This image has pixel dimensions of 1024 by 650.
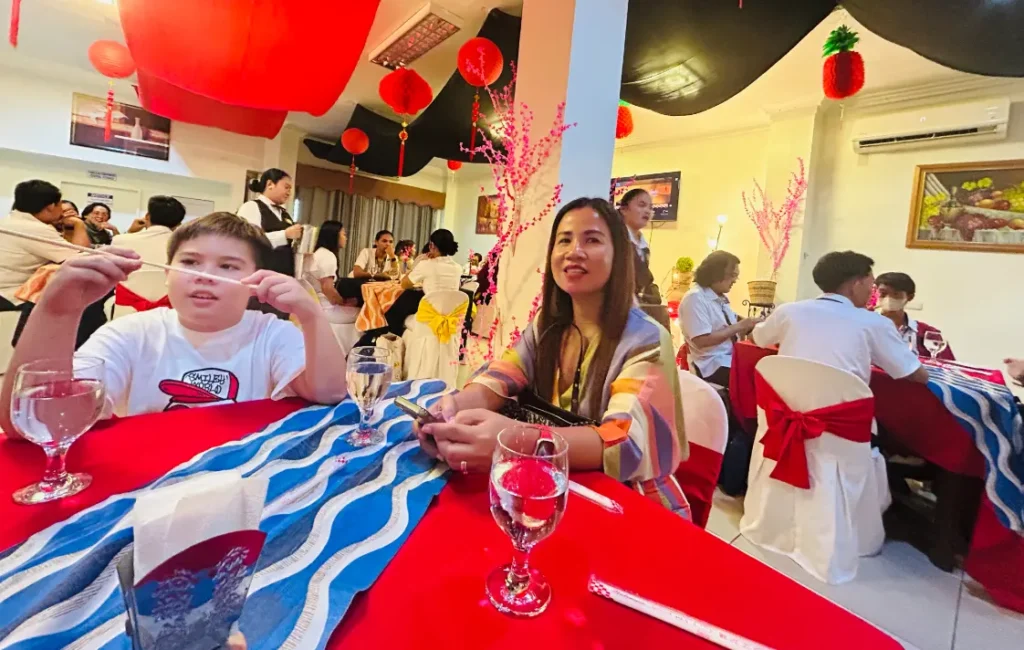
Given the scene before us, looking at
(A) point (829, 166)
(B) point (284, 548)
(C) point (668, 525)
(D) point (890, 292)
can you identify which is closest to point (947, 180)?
(A) point (829, 166)

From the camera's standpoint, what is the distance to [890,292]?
284cm

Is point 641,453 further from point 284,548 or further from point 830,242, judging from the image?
point 830,242

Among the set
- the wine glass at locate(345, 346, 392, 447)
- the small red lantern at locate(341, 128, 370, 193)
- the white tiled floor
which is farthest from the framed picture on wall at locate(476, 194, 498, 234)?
the wine glass at locate(345, 346, 392, 447)

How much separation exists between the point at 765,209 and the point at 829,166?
0.63 m

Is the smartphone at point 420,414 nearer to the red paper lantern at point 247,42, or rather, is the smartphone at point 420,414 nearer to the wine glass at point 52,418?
the wine glass at point 52,418

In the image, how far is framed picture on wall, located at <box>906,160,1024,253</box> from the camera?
357cm

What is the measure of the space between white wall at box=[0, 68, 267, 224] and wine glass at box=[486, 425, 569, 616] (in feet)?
23.9

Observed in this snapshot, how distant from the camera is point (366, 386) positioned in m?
0.82

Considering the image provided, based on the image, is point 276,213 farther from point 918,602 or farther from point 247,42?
point 918,602

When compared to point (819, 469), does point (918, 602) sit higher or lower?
lower

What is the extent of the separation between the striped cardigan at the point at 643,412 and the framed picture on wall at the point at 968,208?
Answer: 4.24 m

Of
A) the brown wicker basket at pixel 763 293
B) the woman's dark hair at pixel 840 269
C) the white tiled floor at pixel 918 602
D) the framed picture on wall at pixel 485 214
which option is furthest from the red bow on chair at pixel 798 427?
the framed picture on wall at pixel 485 214

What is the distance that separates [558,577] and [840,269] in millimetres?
2137

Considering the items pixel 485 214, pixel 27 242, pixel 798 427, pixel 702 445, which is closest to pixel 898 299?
pixel 798 427
